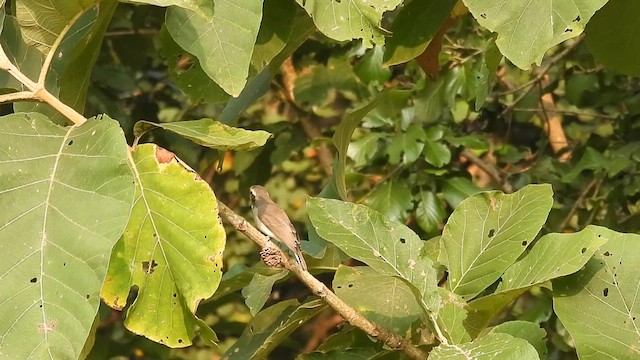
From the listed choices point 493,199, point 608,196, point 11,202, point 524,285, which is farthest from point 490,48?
point 608,196

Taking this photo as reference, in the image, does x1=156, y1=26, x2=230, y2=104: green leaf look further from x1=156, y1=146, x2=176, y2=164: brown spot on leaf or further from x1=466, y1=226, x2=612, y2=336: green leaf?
x1=466, y1=226, x2=612, y2=336: green leaf

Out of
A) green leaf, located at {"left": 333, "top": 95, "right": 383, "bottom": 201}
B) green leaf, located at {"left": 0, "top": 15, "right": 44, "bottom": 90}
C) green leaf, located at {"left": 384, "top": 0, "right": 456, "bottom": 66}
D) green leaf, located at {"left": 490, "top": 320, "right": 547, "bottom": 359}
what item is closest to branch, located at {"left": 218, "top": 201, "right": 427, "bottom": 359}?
green leaf, located at {"left": 490, "top": 320, "right": 547, "bottom": 359}

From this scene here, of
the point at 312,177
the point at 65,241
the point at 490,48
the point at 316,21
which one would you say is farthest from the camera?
the point at 312,177

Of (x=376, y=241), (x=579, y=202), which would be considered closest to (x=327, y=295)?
(x=376, y=241)

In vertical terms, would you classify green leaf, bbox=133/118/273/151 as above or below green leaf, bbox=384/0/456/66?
above

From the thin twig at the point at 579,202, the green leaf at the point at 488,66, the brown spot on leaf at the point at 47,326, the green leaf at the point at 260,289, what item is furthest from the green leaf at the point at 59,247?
the thin twig at the point at 579,202

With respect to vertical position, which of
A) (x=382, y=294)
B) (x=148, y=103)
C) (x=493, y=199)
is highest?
(x=493, y=199)

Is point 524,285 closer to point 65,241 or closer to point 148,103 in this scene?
point 65,241
